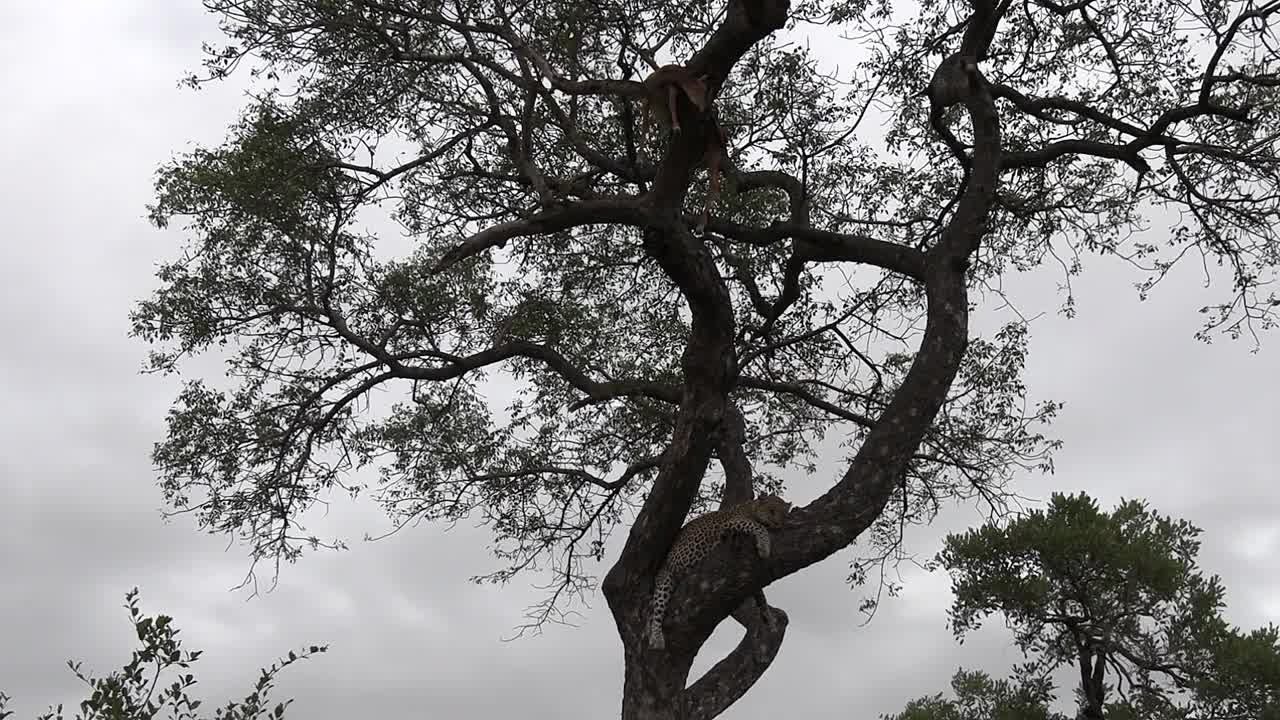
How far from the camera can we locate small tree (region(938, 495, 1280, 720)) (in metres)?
10.1

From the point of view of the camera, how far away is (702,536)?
9164mm

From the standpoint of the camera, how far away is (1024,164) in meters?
11.0

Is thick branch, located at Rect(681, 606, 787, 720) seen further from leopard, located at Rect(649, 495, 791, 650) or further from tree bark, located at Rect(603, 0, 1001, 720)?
leopard, located at Rect(649, 495, 791, 650)

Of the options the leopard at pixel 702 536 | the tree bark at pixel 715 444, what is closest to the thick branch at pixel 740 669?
the tree bark at pixel 715 444

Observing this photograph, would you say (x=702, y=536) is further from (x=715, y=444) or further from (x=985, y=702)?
(x=985, y=702)

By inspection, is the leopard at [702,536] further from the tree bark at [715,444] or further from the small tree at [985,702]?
the small tree at [985,702]

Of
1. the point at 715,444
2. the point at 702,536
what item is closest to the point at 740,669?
the point at 702,536

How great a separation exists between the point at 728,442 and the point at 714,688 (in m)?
2.30

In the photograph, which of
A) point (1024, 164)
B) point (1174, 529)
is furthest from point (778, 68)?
point (1174, 529)

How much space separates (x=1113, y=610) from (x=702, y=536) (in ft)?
13.2

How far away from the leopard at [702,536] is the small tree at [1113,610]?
259 cm

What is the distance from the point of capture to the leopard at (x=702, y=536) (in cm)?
888

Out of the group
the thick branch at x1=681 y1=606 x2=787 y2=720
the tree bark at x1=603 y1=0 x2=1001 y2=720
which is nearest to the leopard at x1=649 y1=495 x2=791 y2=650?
the tree bark at x1=603 y1=0 x2=1001 y2=720

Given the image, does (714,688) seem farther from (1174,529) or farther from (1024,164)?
(1024,164)
